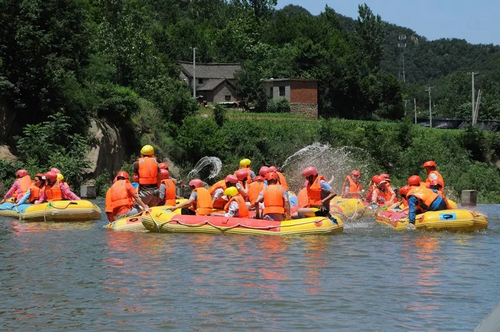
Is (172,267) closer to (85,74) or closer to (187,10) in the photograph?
(85,74)

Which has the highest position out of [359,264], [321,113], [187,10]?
[187,10]

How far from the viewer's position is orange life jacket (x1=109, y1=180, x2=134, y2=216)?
64.4ft

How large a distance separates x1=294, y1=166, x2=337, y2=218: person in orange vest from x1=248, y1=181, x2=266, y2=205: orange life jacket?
3.34 feet

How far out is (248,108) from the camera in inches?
2968

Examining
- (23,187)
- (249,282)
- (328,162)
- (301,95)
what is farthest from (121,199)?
(301,95)

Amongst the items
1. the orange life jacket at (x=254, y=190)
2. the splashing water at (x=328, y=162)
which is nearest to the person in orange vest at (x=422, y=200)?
the orange life jacket at (x=254, y=190)

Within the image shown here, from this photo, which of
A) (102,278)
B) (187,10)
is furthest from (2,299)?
(187,10)

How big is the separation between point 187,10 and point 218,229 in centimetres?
10247

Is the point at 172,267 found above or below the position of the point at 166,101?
below

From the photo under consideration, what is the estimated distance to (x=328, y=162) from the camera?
140 ft

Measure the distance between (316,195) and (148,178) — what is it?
408 centimetres

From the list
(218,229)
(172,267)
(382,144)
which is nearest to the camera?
(172,267)

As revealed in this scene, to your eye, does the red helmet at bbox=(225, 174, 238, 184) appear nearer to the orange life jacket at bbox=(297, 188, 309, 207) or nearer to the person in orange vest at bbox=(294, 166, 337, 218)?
the person in orange vest at bbox=(294, 166, 337, 218)

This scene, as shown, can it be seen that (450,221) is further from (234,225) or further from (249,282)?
(249,282)
